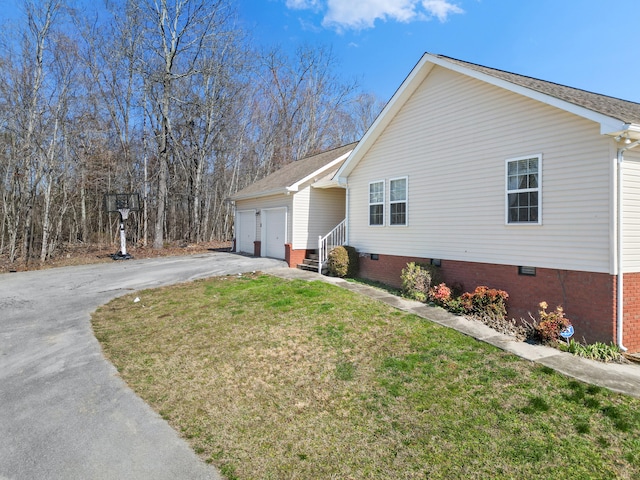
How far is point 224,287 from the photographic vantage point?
10984 millimetres

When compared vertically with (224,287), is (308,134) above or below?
above

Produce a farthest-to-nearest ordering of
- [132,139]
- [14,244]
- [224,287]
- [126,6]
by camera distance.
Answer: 1. [132,139]
2. [126,6]
3. [14,244]
4. [224,287]

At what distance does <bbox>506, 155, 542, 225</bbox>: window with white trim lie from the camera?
7641 mm

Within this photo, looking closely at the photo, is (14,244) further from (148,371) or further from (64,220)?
(148,371)

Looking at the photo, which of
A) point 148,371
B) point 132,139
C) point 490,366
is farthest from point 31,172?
point 490,366

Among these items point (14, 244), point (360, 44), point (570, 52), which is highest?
point (360, 44)

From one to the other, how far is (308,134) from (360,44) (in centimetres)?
1112

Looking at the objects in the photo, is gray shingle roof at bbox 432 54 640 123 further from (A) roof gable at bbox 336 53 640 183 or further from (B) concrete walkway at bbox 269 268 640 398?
(B) concrete walkway at bbox 269 268 640 398

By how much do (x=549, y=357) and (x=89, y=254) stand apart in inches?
790

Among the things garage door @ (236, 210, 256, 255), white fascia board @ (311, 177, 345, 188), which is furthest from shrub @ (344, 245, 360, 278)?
garage door @ (236, 210, 256, 255)

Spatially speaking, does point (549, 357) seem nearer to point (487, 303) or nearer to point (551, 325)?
point (551, 325)

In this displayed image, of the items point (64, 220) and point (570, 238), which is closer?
point (570, 238)

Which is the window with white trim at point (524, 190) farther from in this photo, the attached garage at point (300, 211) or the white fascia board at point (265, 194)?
the white fascia board at point (265, 194)

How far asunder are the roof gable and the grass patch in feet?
14.0
